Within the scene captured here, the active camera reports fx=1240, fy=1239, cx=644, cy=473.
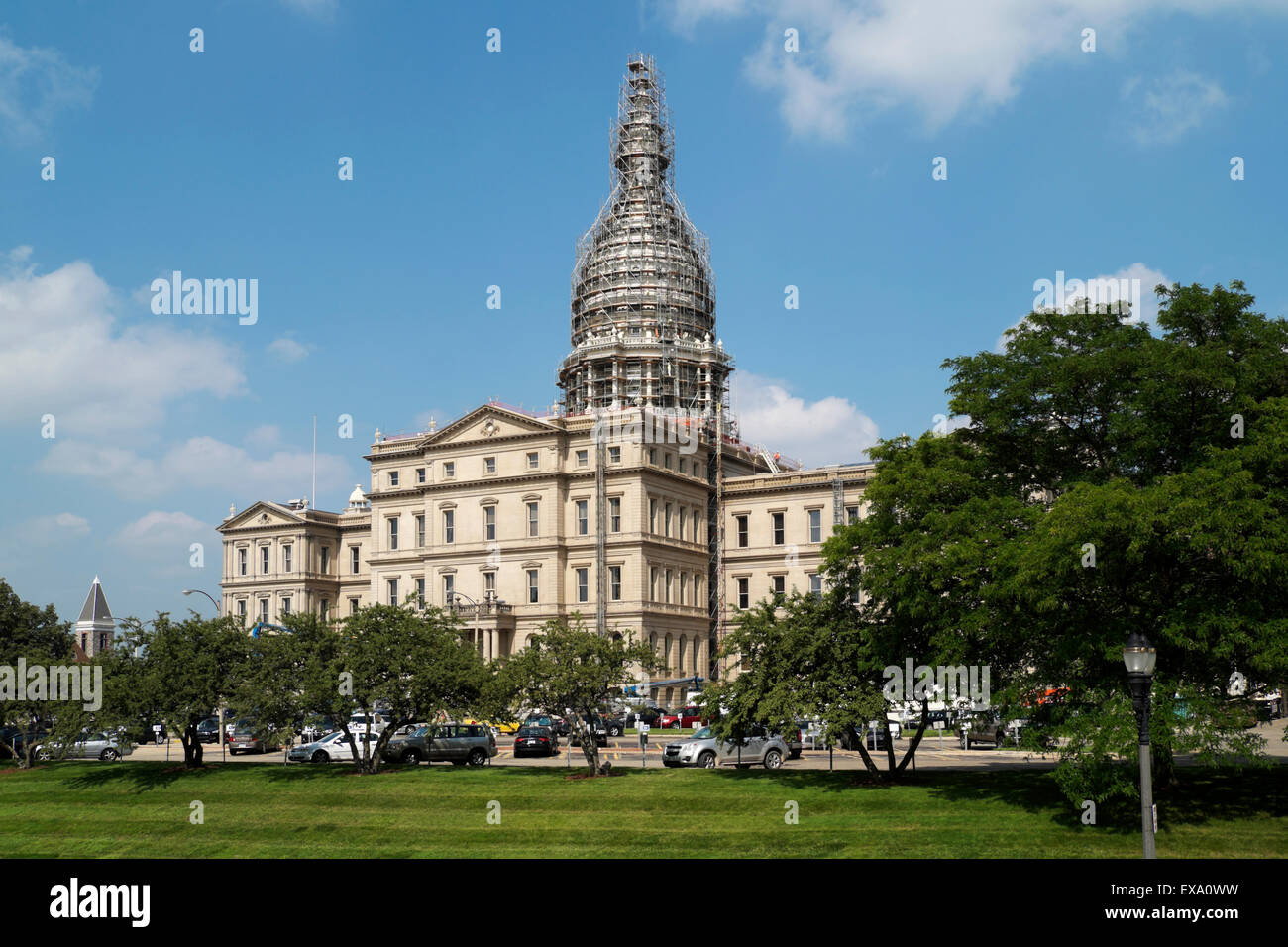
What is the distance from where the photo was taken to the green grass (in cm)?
2720

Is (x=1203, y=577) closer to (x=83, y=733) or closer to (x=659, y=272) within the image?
(x=83, y=733)

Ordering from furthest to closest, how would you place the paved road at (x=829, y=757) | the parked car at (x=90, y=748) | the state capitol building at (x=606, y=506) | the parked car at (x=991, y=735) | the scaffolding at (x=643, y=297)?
1. the scaffolding at (x=643, y=297)
2. the state capitol building at (x=606, y=506)
3. the parked car at (x=991, y=735)
4. the parked car at (x=90, y=748)
5. the paved road at (x=829, y=757)

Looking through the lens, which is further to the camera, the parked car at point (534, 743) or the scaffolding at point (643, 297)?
the scaffolding at point (643, 297)

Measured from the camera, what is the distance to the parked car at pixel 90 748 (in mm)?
44438

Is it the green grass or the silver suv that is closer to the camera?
the green grass

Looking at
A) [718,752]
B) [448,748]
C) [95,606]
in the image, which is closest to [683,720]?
[448,748]

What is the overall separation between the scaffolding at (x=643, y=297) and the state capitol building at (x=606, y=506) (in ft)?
0.60

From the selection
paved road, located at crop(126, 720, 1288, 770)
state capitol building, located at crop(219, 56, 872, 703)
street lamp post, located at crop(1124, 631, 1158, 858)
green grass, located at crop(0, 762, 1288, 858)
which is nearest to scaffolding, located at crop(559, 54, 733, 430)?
state capitol building, located at crop(219, 56, 872, 703)

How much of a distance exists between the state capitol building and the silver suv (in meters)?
33.8

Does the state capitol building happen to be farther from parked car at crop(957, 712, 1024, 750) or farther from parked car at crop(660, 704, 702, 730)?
parked car at crop(957, 712, 1024, 750)

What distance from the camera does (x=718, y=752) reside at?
42125mm

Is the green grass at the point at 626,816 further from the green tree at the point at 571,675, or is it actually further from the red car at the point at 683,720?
the red car at the point at 683,720

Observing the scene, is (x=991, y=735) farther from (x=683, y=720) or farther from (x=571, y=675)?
(x=571, y=675)

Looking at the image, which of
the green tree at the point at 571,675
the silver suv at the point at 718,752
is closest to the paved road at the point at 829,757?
the silver suv at the point at 718,752
